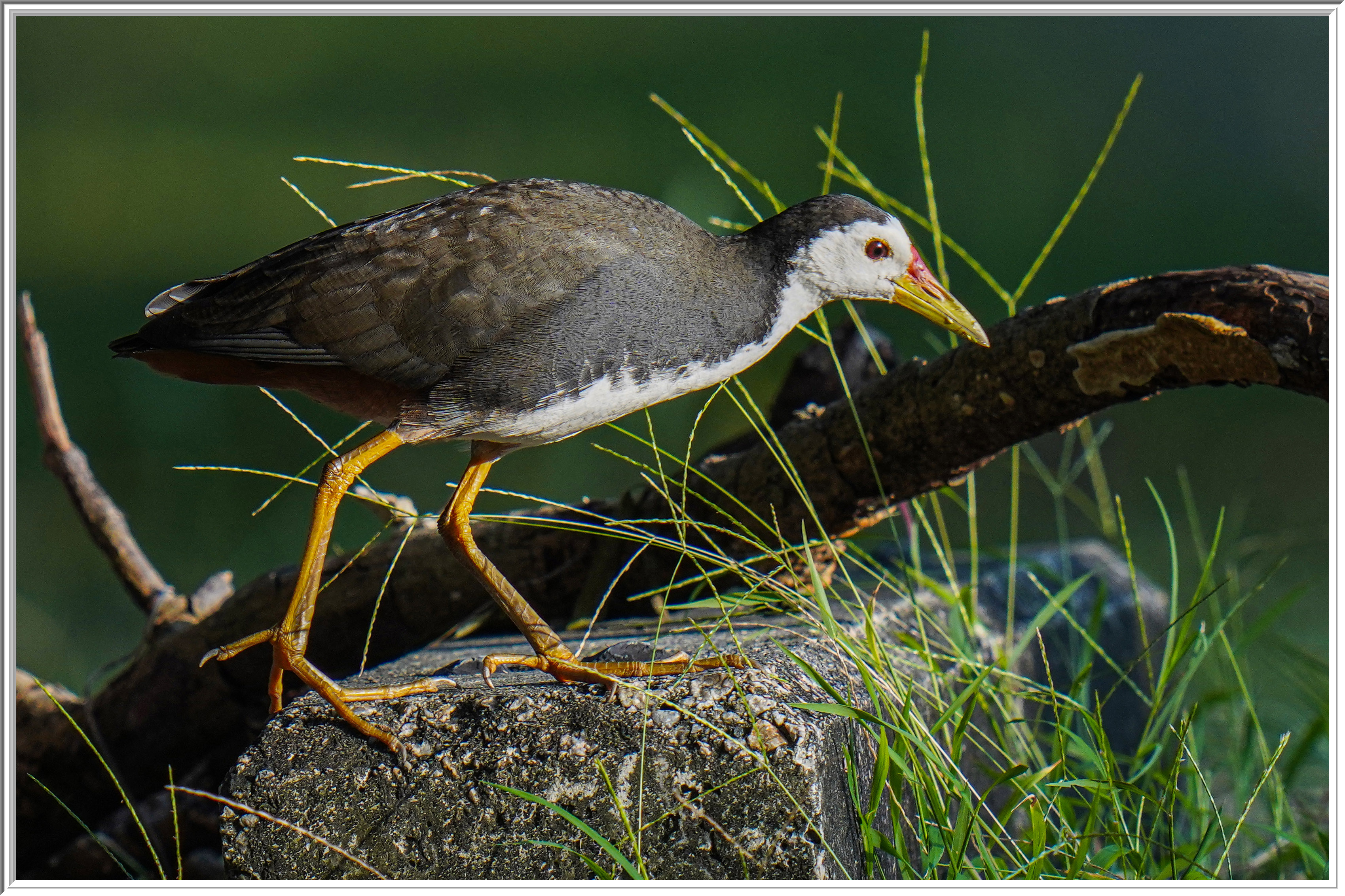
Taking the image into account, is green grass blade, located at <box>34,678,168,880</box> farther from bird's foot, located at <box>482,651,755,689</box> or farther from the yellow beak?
the yellow beak

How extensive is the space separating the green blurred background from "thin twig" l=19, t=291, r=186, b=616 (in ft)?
4.63

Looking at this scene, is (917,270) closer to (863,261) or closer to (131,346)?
(863,261)

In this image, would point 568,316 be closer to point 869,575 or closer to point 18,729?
point 869,575

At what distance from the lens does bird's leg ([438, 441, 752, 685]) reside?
5.82 ft

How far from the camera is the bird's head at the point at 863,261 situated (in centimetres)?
190

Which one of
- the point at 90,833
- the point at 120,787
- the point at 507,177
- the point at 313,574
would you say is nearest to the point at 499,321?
the point at 313,574

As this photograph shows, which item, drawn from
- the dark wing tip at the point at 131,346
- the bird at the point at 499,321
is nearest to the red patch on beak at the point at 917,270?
the bird at the point at 499,321

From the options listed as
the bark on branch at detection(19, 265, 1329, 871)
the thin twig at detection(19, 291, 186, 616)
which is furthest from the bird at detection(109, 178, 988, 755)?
the thin twig at detection(19, 291, 186, 616)

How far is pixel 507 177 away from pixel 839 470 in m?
3.50

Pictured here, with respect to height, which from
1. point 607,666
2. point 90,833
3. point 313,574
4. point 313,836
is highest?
point 313,574

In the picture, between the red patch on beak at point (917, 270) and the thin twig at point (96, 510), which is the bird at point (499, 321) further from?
the thin twig at point (96, 510)

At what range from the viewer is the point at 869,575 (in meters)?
2.73

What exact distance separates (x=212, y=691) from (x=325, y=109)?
161 inches

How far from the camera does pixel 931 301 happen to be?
6.69 feet
